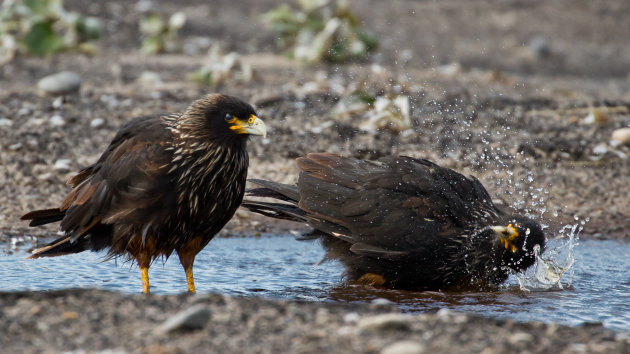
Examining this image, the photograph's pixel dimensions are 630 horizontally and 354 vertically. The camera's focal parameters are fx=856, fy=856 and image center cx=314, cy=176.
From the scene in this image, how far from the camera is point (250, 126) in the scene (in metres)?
5.01

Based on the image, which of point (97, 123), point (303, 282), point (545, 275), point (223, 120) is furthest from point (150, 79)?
point (545, 275)

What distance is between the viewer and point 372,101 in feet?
28.6

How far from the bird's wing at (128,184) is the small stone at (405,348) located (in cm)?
193

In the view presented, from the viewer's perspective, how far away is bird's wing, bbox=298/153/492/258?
540cm

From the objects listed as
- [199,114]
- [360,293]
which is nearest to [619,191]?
[360,293]

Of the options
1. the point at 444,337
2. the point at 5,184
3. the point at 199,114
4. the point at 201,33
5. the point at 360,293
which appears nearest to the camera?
the point at 444,337

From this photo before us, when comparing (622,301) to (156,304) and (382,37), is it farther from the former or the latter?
(382,37)

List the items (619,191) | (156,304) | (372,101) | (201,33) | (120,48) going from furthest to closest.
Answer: (201,33) → (120,48) → (372,101) → (619,191) → (156,304)

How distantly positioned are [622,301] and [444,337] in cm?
214

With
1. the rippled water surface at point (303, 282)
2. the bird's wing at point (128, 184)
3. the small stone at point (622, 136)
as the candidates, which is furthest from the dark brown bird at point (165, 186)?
the small stone at point (622, 136)

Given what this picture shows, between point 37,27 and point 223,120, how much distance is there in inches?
255

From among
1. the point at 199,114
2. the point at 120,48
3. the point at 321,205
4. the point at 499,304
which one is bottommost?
the point at 499,304

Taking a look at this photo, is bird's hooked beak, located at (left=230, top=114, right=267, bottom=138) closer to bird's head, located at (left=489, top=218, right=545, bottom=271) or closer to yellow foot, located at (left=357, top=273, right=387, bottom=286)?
yellow foot, located at (left=357, top=273, right=387, bottom=286)

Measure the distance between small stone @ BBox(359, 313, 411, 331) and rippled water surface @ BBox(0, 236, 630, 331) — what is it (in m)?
1.38
